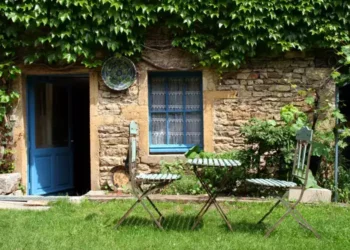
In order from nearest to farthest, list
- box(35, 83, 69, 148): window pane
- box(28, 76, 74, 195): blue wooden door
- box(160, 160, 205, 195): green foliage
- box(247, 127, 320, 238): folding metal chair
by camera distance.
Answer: box(247, 127, 320, 238): folding metal chair < box(160, 160, 205, 195): green foliage < box(28, 76, 74, 195): blue wooden door < box(35, 83, 69, 148): window pane

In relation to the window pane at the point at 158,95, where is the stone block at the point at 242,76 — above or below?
above

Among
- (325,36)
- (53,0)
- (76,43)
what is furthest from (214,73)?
(53,0)

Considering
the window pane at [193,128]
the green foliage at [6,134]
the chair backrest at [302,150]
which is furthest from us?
the window pane at [193,128]

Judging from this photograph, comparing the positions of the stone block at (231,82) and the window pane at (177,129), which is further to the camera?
the window pane at (177,129)

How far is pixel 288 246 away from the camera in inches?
171

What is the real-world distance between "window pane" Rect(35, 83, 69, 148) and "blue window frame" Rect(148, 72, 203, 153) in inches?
80.2

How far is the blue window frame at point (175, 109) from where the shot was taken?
771cm

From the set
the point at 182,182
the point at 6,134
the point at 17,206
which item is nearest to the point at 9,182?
the point at 6,134

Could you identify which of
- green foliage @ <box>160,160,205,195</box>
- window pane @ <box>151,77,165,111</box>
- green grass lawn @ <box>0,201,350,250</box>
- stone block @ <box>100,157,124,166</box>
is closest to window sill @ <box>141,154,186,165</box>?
green foliage @ <box>160,160,205,195</box>

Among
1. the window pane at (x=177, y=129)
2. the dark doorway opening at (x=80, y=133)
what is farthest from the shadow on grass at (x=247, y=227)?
the dark doorway opening at (x=80, y=133)

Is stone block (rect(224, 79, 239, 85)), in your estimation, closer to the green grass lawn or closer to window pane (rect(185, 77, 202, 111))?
window pane (rect(185, 77, 202, 111))

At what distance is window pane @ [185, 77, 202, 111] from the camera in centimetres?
771

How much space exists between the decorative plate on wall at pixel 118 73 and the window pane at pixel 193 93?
1003 millimetres

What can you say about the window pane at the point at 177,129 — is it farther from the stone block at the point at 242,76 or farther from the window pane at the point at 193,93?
the stone block at the point at 242,76
